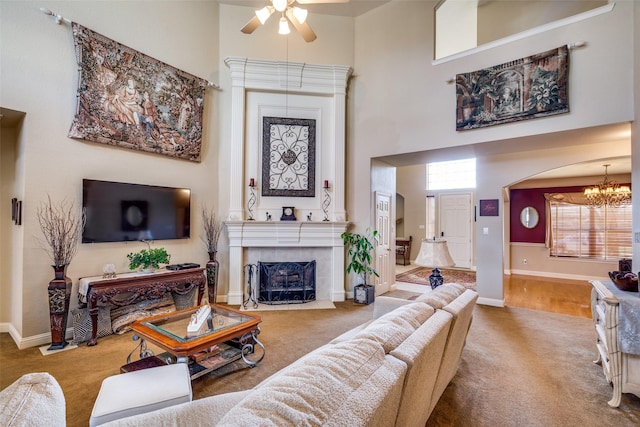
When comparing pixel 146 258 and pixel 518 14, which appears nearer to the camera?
pixel 146 258

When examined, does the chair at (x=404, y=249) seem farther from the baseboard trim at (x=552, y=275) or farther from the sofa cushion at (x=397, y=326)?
the sofa cushion at (x=397, y=326)

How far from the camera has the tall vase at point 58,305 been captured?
2.87 metres

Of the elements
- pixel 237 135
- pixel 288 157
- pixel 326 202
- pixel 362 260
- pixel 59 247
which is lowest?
pixel 362 260

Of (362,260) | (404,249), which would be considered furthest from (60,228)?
(404,249)

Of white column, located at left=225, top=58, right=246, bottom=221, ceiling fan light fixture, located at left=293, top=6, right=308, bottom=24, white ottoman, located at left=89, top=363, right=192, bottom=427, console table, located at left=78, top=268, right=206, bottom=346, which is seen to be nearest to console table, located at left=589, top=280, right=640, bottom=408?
white ottoman, located at left=89, top=363, right=192, bottom=427

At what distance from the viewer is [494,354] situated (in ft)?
9.73

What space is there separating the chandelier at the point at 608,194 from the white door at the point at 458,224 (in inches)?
106

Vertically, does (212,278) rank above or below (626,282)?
below

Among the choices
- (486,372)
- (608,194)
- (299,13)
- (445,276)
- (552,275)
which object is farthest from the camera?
(445,276)

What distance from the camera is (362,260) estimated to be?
15.8 ft

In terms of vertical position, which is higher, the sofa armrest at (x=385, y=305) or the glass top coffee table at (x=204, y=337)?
the sofa armrest at (x=385, y=305)

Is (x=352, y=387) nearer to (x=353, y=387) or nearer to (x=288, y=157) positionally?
(x=353, y=387)

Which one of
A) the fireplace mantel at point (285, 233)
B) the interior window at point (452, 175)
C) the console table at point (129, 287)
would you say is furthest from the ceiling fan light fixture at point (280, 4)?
the interior window at point (452, 175)

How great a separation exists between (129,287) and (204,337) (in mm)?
1660
